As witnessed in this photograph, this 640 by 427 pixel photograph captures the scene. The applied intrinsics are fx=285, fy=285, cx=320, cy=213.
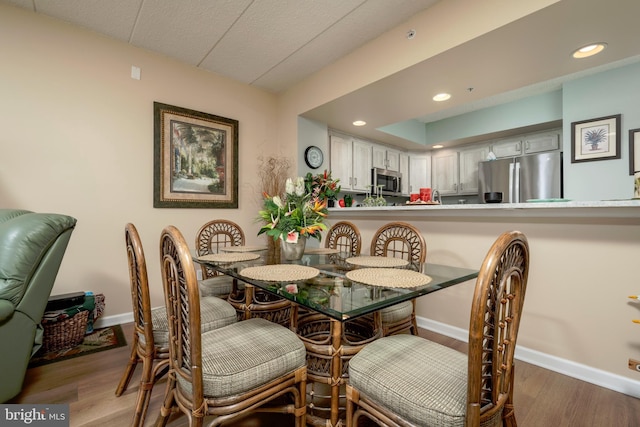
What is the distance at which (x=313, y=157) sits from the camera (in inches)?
140

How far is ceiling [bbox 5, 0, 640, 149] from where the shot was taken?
1.80 m

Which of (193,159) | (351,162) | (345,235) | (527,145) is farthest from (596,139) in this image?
(193,159)

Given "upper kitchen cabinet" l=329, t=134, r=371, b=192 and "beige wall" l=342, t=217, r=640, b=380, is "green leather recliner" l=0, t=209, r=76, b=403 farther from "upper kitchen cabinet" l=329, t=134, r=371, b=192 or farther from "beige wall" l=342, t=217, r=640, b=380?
"upper kitchen cabinet" l=329, t=134, r=371, b=192

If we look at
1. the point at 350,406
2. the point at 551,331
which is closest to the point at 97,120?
the point at 350,406

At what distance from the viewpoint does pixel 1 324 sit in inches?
53.9

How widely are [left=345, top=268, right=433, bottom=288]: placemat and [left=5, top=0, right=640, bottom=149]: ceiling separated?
1675mm

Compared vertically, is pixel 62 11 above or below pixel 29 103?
above

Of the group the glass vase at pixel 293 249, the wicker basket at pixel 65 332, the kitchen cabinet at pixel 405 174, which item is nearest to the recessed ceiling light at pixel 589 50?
the glass vase at pixel 293 249

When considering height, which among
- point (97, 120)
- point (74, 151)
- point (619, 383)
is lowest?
point (619, 383)

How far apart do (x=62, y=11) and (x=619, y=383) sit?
15.2 feet

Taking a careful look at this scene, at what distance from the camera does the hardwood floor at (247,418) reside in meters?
1.42

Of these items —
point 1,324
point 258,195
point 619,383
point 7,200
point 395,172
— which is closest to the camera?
point 1,324

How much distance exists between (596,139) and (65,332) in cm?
535

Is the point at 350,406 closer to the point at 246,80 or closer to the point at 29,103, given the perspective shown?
the point at 29,103
